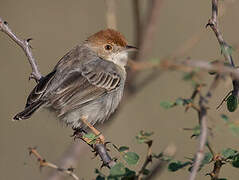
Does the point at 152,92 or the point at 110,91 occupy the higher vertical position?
the point at 152,92

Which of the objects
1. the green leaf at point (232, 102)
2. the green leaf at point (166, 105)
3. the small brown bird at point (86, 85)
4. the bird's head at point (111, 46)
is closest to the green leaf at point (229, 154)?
the green leaf at point (232, 102)

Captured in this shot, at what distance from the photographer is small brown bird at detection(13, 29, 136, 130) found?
523 cm

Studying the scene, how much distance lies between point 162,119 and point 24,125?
10.2 feet

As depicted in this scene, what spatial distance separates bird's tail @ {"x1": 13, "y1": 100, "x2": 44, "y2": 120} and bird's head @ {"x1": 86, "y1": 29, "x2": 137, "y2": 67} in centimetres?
148

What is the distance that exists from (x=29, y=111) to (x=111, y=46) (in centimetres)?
179

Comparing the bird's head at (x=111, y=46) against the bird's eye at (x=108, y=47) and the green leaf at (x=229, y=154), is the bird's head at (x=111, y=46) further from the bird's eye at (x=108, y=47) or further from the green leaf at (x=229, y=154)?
the green leaf at (x=229, y=154)

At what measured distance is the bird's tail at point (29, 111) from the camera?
489 cm

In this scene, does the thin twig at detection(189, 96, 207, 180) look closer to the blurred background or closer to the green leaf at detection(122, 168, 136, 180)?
the green leaf at detection(122, 168, 136, 180)

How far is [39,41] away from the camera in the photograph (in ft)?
37.8

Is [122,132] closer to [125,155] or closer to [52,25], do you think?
[52,25]

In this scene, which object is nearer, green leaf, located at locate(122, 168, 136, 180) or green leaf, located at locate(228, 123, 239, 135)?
green leaf, located at locate(228, 123, 239, 135)

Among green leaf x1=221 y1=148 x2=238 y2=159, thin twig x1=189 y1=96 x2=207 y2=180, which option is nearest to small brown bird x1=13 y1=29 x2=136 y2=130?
green leaf x1=221 y1=148 x2=238 y2=159

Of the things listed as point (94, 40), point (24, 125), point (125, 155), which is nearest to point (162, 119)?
point (24, 125)

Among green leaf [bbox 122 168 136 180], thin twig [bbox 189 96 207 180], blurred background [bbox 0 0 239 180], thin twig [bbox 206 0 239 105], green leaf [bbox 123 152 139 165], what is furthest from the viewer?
blurred background [bbox 0 0 239 180]
